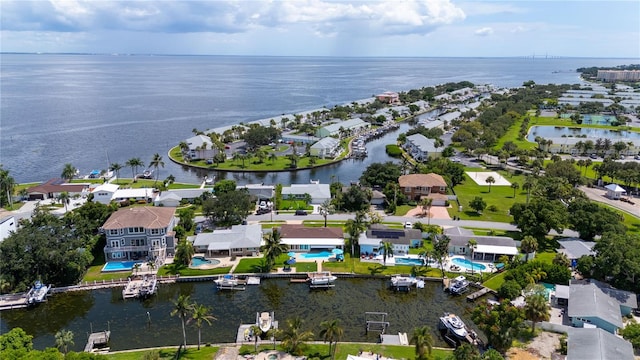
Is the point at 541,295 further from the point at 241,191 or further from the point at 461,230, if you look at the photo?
the point at 241,191

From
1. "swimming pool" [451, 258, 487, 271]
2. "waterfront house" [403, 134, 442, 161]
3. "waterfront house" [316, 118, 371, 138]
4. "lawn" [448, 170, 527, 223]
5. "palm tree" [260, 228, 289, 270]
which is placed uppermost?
"waterfront house" [316, 118, 371, 138]

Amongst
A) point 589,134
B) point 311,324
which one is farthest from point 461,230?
point 589,134

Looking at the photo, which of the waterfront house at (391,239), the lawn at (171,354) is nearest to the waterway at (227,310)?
the lawn at (171,354)

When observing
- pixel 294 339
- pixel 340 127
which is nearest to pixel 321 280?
pixel 294 339

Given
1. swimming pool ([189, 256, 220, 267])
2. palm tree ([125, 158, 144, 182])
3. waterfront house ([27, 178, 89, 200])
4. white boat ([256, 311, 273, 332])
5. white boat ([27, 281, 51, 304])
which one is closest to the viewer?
white boat ([256, 311, 273, 332])

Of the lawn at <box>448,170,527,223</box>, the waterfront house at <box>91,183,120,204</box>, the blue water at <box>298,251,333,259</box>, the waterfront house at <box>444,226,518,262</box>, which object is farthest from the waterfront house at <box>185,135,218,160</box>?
the waterfront house at <box>444,226,518,262</box>

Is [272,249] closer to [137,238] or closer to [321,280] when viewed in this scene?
[321,280]

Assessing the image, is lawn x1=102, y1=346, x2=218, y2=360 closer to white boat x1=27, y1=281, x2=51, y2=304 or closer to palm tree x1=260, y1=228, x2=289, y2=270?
white boat x1=27, y1=281, x2=51, y2=304

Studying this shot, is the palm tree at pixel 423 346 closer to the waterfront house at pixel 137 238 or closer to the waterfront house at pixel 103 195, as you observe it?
the waterfront house at pixel 137 238
